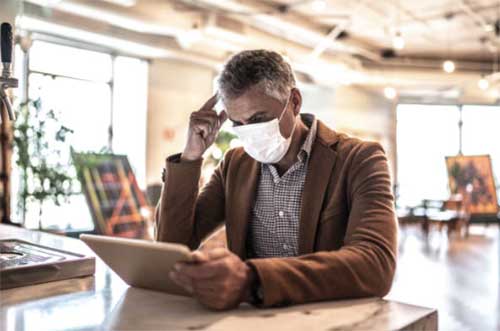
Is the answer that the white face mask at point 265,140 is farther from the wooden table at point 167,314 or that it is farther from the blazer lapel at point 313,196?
the wooden table at point 167,314

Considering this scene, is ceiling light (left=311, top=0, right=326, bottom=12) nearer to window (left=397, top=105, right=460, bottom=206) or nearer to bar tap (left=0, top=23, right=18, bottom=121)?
bar tap (left=0, top=23, right=18, bottom=121)

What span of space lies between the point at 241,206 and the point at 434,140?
12.6 metres

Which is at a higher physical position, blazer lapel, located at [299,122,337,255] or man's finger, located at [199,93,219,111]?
man's finger, located at [199,93,219,111]

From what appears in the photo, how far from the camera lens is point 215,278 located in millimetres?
1057

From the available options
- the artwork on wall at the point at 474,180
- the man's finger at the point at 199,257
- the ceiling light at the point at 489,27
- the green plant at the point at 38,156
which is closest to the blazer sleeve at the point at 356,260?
the man's finger at the point at 199,257

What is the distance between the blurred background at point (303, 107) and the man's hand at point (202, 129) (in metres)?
0.97

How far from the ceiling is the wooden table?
196 inches

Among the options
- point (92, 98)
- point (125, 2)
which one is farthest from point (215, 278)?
point (92, 98)

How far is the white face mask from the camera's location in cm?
165

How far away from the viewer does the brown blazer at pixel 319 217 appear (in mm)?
1177

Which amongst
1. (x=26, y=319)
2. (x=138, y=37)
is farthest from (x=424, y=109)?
(x=26, y=319)

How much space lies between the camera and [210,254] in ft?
3.52

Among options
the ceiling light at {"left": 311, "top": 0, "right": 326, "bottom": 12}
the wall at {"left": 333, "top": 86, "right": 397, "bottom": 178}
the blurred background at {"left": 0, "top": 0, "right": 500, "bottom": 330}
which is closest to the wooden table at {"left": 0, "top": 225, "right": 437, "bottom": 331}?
the blurred background at {"left": 0, "top": 0, "right": 500, "bottom": 330}

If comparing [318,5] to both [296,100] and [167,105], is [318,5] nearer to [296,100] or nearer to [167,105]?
[167,105]
